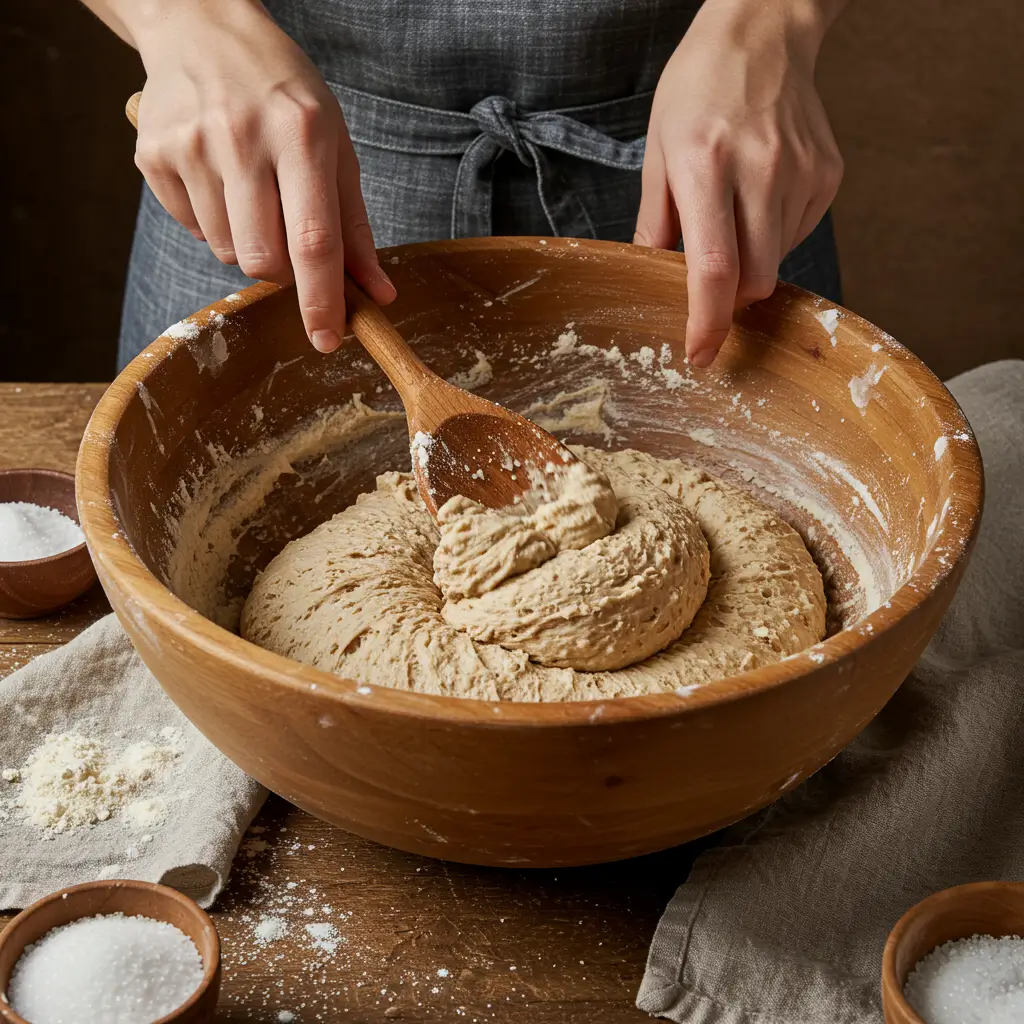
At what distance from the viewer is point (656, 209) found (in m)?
1.20

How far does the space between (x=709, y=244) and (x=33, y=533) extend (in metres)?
0.71

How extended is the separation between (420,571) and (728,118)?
0.51m

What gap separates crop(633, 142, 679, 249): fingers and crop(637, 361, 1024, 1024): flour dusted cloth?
49 centimetres

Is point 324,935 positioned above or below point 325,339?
below

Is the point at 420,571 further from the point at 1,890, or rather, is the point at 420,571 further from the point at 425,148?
the point at 425,148

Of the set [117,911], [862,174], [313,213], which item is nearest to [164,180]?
[313,213]

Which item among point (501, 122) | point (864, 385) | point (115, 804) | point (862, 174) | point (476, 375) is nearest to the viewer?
point (115, 804)

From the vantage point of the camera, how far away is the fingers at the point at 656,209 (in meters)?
1.16

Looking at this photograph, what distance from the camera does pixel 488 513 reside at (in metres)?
1.08

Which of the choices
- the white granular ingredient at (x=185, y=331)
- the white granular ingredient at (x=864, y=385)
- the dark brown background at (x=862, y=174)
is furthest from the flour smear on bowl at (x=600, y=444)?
the dark brown background at (x=862, y=174)

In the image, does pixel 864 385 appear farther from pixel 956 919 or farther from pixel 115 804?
pixel 115 804

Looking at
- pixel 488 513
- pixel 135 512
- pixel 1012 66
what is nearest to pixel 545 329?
pixel 488 513

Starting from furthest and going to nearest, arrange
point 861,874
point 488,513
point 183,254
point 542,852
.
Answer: point 183,254
point 488,513
point 861,874
point 542,852

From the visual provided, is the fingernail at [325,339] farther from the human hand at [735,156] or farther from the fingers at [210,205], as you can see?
the human hand at [735,156]
